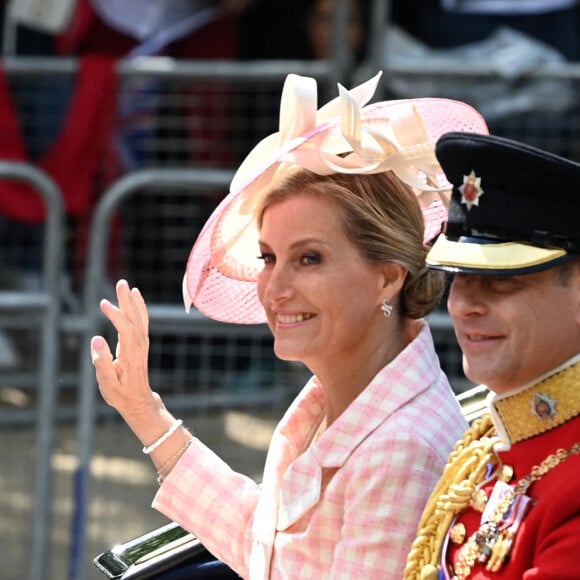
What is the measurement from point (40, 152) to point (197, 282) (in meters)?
2.89

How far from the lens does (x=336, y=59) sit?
4.83 m

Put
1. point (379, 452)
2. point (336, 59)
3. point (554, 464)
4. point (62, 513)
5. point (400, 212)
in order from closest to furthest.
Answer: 1. point (554, 464)
2. point (379, 452)
3. point (400, 212)
4. point (336, 59)
5. point (62, 513)

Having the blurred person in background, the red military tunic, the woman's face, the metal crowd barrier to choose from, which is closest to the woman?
the woman's face

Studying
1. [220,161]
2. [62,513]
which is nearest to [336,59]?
[220,161]

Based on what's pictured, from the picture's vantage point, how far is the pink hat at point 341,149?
231cm

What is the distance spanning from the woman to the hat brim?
0.36 m

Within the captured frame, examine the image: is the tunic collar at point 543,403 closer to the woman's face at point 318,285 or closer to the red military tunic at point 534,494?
the red military tunic at point 534,494

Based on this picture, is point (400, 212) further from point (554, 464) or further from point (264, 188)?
point (554, 464)

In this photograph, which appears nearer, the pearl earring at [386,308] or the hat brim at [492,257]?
the hat brim at [492,257]

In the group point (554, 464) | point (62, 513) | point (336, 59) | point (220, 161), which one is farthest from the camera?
point (62, 513)

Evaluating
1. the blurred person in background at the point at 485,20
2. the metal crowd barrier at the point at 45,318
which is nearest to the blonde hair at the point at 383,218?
the metal crowd barrier at the point at 45,318

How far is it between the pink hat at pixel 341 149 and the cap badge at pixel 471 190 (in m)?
0.30

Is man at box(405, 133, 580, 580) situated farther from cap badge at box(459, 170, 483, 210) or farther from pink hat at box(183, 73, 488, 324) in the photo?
pink hat at box(183, 73, 488, 324)

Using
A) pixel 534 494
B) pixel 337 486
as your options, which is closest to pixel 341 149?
pixel 337 486
